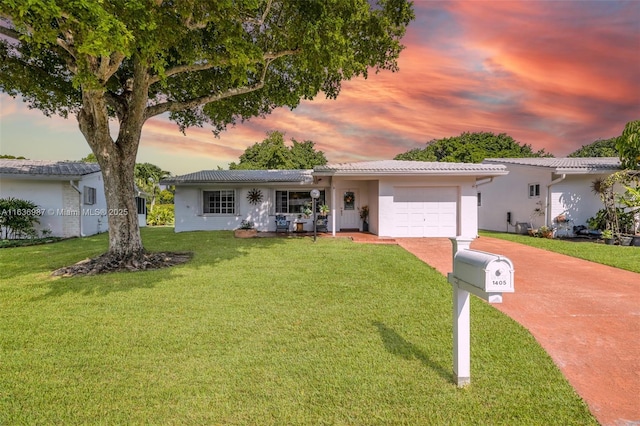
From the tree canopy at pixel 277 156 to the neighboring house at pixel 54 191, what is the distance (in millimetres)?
20611

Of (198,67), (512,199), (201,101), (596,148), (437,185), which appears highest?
(596,148)

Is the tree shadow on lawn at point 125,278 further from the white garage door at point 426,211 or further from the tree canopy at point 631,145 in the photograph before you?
the tree canopy at point 631,145

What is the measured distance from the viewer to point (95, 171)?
15.5 meters

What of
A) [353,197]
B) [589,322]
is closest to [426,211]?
[353,197]

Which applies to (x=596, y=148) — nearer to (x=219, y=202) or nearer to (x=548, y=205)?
(x=548, y=205)

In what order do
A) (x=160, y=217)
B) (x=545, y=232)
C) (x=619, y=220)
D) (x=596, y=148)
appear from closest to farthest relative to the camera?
1. (x=619, y=220)
2. (x=545, y=232)
3. (x=160, y=217)
4. (x=596, y=148)

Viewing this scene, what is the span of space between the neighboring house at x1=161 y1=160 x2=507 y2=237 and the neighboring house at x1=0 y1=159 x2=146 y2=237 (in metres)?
3.79

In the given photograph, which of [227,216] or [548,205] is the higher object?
[548,205]

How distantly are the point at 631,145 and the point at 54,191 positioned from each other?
23708mm

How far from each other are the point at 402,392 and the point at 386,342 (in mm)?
925

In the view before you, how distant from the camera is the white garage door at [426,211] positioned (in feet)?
42.1

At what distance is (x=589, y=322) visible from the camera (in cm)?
421

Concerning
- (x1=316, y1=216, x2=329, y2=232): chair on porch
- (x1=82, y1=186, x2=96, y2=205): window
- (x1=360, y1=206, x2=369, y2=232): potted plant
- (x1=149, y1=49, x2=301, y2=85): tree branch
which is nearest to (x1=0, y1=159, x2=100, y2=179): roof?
(x1=82, y1=186, x2=96, y2=205): window

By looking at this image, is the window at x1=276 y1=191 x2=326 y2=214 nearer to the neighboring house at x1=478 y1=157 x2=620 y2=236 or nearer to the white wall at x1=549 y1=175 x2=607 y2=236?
the neighboring house at x1=478 y1=157 x2=620 y2=236
